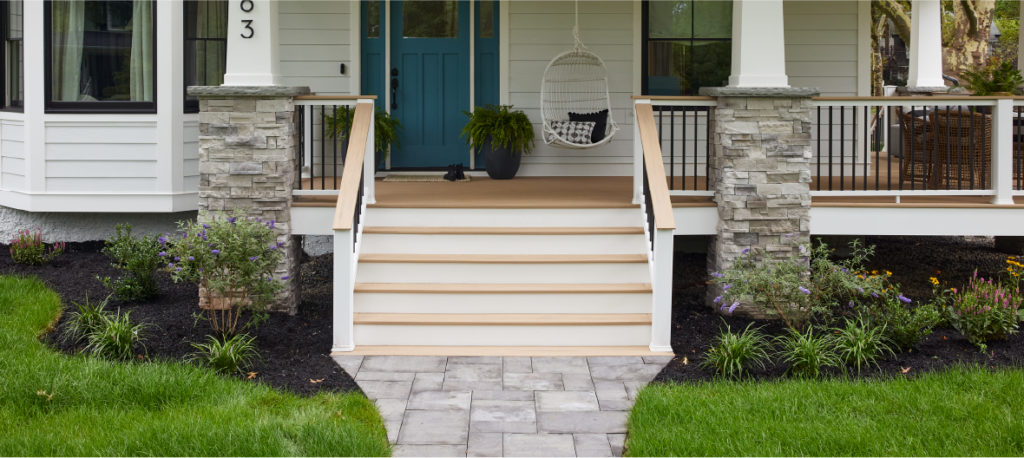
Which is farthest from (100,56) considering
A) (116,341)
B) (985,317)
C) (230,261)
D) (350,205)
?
(985,317)

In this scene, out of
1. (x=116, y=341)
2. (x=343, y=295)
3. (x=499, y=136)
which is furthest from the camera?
(x=499, y=136)

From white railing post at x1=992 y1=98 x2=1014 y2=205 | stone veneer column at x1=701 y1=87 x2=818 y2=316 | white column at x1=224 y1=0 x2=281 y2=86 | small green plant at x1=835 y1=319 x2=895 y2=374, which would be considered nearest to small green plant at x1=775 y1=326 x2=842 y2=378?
small green plant at x1=835 y1=319 x2=895 y2=374

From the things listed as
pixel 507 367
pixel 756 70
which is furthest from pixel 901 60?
pixel 507 367

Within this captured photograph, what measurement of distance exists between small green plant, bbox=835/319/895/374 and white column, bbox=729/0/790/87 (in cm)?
187

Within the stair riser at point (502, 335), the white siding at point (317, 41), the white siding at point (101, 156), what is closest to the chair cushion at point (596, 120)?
the white siding at point (317, 41)

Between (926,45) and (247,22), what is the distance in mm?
6286

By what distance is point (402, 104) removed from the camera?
31.3 ft

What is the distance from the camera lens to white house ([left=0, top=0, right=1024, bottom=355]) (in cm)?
666

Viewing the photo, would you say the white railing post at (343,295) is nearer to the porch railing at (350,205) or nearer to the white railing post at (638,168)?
the porch railing at (350,205)

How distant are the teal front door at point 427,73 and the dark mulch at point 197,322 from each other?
1.50m

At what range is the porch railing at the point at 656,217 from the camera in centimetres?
632

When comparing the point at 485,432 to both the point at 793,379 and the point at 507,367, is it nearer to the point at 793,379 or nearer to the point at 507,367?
the point at 507,367

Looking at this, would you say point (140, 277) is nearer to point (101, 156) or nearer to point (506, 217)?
point (101, 156)

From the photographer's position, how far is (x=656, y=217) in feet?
21.1
